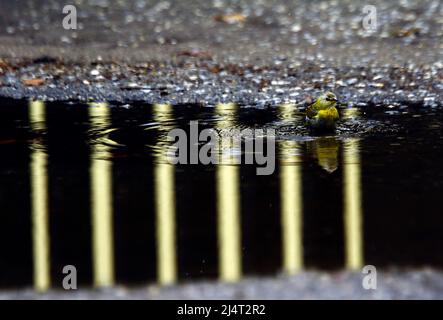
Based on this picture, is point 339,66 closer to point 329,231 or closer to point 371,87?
point 371,87

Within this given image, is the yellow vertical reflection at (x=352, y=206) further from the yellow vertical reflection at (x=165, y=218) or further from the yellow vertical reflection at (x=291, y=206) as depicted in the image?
the yellow vertical reflection at (x=165, y=218)

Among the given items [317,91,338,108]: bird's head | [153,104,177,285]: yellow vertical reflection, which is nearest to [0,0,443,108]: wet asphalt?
[317,91,338,108]: bird's head

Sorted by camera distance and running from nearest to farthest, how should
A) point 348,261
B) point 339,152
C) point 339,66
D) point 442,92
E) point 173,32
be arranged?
point 348,261 → point 339,152 → point 442,92 → point 339,66 → point 173,32

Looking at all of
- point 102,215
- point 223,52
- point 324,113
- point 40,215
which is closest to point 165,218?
point 102,215

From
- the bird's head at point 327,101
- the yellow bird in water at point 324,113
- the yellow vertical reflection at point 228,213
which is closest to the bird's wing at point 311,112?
the yellow bird in water at point 324,113

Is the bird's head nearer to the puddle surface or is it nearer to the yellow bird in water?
the yellow bird in water

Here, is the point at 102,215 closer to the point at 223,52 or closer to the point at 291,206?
the point at 291,206
